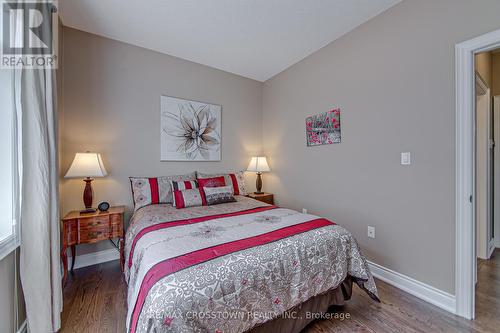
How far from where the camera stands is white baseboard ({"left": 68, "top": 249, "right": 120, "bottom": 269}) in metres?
2.40

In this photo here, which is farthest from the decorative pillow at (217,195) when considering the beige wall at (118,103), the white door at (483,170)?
the white door at (483,170)

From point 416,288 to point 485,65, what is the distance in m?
2.67

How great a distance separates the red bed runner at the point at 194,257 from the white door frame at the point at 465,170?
1219 mm

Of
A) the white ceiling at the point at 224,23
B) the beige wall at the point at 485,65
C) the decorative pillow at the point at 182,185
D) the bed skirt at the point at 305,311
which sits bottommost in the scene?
the bed skirt at the point at 305,311

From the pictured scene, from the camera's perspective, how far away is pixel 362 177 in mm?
2326

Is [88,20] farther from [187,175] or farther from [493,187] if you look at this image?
[493,187]

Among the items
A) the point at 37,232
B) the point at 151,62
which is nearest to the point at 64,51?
the point at 151,62

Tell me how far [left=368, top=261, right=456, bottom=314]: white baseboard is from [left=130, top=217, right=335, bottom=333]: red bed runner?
121 centimetres

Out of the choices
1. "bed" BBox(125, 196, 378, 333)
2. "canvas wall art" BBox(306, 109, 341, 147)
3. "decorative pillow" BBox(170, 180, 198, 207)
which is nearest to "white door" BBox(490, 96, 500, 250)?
"canvas wall art" BBox(306, 109, 341, 147)

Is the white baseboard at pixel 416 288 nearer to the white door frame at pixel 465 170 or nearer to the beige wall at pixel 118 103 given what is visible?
the white door frame at pixel 465 170

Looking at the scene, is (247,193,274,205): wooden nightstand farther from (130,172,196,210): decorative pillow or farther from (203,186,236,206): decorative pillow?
(130,172,196,210): decorative pillow

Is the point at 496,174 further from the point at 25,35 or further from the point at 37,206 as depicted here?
the point at 25,35

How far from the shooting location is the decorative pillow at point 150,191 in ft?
8.16

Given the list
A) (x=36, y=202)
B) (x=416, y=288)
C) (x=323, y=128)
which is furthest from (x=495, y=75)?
(x=36, y=202)
